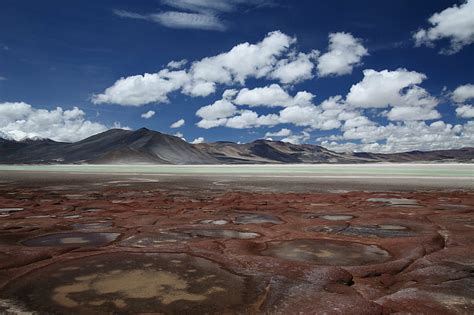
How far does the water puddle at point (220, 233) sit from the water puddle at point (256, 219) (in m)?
1.63

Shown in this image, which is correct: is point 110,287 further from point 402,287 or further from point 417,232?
point 417,232

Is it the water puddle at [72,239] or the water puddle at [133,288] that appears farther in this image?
the water puddle at [72,239]

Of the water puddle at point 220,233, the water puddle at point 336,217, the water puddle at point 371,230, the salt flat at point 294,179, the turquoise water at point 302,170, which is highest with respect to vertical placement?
the turquoise water at point 302,170

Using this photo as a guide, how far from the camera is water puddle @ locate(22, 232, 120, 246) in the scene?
795 cm

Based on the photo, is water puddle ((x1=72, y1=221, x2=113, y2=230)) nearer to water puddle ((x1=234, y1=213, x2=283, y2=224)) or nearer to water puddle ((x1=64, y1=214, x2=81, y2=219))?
water puddle ((x1=64, y1=214, x2=81, y2=219))

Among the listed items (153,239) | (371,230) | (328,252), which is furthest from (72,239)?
(371,230)

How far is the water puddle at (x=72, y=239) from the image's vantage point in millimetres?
7947

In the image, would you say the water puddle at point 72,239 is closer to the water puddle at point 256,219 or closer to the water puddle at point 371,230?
the water puddle at point 256,219

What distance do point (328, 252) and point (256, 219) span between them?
464 cm

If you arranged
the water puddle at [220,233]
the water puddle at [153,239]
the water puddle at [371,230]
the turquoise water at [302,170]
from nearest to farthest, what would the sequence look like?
the water puddle at [153,239], the water puddle at [220,233], the water puddle at [371,230], the turquoise water at [302,170]

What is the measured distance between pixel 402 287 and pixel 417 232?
14.8 feet

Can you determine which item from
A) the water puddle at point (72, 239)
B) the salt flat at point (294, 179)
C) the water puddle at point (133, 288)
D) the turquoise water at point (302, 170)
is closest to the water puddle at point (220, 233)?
the water puddle at point (72, 239)

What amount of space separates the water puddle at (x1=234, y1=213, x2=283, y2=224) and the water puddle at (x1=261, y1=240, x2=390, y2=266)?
302 centimetres

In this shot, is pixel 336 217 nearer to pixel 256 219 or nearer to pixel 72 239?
pixel 256 219
